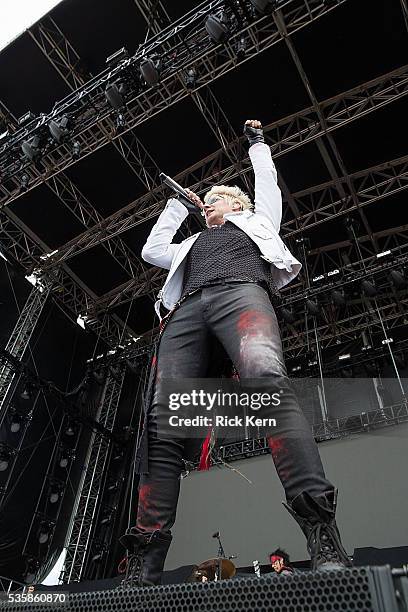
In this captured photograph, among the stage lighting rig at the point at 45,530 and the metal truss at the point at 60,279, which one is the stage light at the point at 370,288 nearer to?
the metal truss at the point at 60,279

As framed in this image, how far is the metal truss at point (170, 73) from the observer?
238 inches

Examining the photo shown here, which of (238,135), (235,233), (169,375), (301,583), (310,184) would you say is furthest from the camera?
(310,184)

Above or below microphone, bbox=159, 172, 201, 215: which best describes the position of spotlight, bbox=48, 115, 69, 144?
above

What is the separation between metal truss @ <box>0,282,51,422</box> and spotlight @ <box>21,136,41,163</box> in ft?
10.8

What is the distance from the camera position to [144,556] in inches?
43.2

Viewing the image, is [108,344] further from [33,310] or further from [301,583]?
[301,583]

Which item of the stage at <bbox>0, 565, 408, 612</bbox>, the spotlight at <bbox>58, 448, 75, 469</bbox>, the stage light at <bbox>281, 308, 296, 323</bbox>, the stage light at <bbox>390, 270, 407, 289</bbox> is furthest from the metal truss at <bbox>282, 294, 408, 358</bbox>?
the stage at <bbox>0, 565, 408, 612</bbox>

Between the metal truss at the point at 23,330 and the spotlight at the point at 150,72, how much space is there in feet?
15.8

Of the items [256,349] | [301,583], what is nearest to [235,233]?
[256,349]

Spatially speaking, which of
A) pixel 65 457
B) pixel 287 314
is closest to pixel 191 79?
pixel 287 314

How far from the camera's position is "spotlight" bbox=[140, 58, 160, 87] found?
595 centimetres

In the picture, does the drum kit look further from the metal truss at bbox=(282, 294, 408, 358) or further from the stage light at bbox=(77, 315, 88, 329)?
the stage light at bbox=(77, 315, 88, 329)

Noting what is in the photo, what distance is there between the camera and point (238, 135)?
780cm

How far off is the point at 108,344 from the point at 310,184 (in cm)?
554
